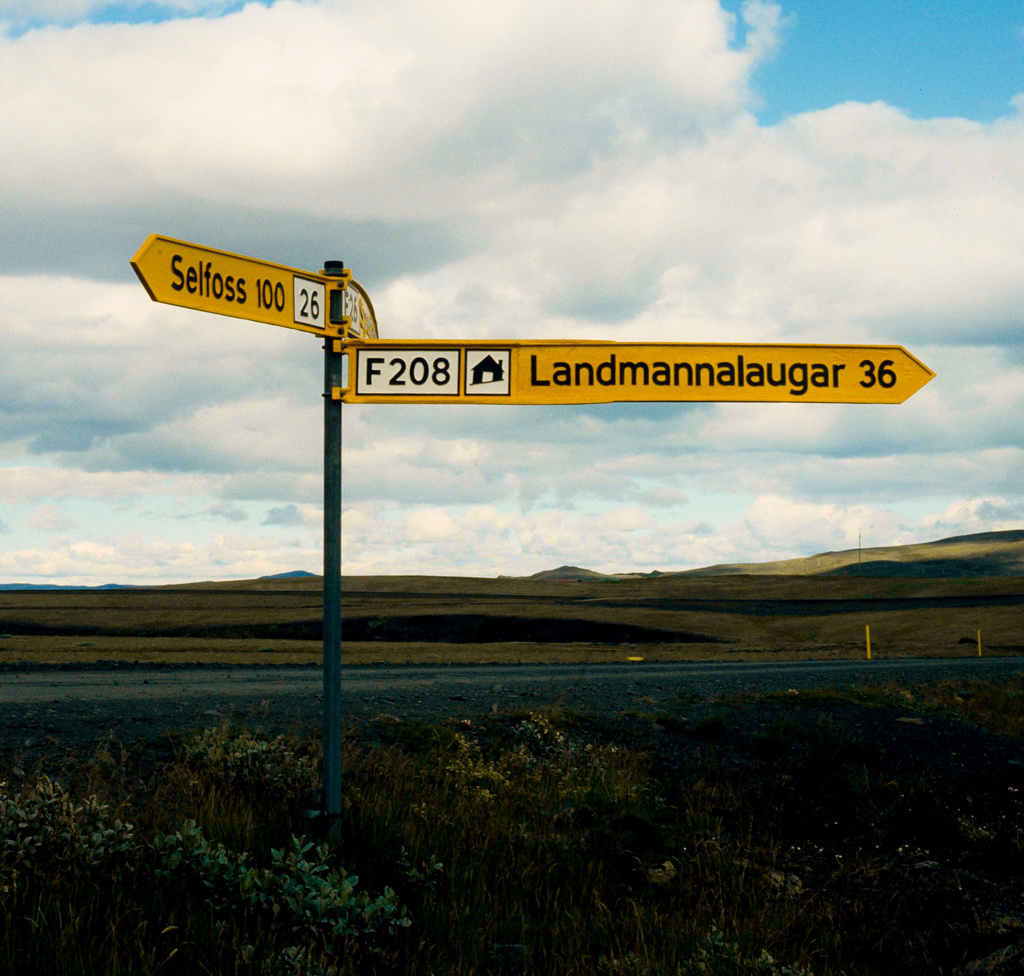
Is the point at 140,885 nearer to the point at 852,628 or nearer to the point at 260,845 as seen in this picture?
the point at 260,845

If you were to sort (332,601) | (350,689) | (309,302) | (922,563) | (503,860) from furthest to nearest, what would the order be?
(922,563), (350,689), (503,860), (309,302), (332,601)

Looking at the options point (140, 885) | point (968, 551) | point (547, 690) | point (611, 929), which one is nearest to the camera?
point (140, 885)

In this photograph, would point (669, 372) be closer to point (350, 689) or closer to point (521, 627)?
point (350, 689)

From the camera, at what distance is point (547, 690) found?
1638cm

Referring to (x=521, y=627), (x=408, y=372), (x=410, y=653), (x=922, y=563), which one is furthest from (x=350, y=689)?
(x=922, y=563)

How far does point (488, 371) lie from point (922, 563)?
156 meters

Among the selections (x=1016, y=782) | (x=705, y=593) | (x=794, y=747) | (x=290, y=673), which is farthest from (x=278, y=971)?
(x=705, y=593)

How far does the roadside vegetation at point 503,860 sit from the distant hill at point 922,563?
111902 mm

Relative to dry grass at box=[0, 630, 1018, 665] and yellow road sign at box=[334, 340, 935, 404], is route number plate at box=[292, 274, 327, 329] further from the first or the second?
dry grass at box=[0, 630, 1018, 665]

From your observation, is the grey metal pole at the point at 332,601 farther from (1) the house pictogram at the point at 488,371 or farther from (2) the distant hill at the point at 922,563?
(2) the distant hill at the point at 922,563

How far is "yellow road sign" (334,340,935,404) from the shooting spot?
6133mm

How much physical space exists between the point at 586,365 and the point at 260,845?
368cm

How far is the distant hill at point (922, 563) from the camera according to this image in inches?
5448

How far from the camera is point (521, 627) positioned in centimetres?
4784
